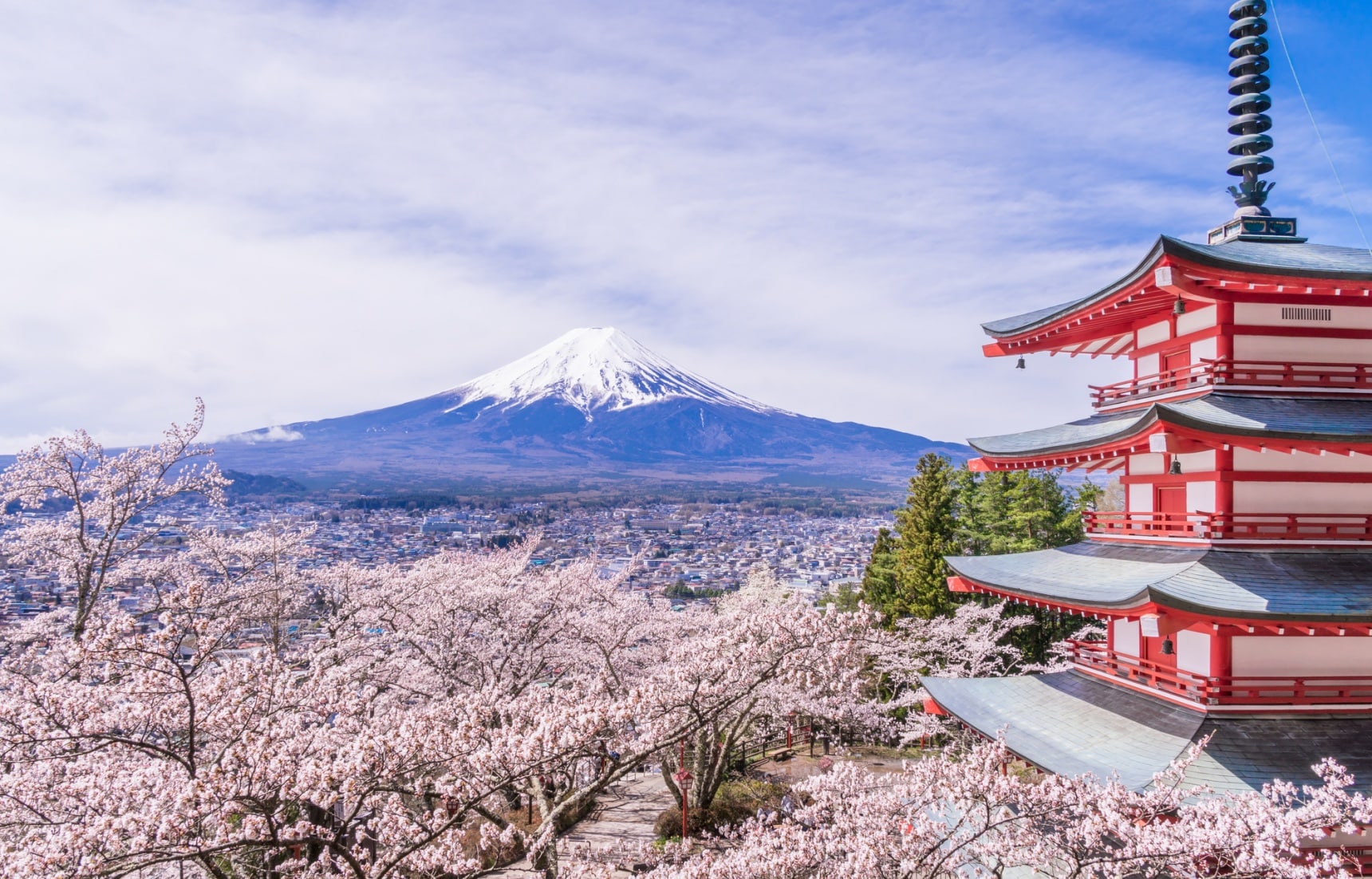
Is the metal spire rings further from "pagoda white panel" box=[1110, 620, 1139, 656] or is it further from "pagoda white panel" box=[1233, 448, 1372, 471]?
"pagoda white panel" box=[1110, 620, 1139, 656]

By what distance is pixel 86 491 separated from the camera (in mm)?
11664

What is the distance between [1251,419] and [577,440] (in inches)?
4314

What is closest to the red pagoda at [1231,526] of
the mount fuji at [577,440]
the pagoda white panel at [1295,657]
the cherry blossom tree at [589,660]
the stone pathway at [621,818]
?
the pagoda white panel at [1295,657]

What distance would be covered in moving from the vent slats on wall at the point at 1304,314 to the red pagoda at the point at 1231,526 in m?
0.02

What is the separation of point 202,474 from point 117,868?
9926 mm

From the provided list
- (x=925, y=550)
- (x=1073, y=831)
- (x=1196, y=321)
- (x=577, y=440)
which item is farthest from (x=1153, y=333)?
(x=577, y=440)

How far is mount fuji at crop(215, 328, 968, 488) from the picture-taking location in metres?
95.7

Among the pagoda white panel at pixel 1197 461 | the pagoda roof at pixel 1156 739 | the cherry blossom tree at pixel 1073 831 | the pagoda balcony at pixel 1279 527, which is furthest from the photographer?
the pagoda white panel at pixel 1197 461

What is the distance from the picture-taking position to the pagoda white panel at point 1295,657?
6.63m

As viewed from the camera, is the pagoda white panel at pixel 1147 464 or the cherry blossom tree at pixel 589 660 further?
the pagoda white panel at pixel 1147 464

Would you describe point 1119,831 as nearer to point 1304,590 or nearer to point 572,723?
point 1304,590

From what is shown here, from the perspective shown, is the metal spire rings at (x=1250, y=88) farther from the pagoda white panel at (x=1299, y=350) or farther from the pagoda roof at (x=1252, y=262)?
the pagoda white panel at (x=1299, y=350)

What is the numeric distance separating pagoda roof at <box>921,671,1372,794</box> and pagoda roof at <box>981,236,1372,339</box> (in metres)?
4.11

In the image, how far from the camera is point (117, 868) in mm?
Answer: 4191
